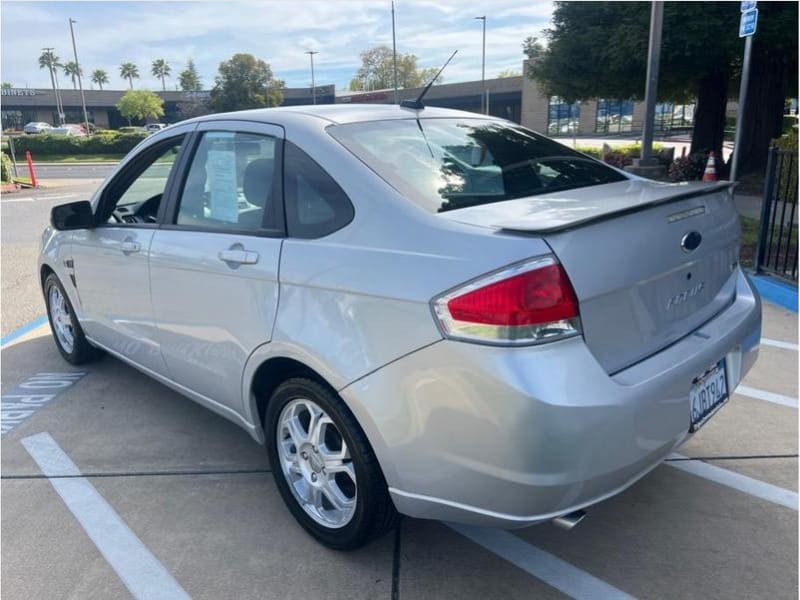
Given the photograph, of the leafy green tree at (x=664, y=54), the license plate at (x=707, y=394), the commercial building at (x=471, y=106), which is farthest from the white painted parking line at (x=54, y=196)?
the commercial building at (x=471, y=106)

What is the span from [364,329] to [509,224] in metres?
0.59

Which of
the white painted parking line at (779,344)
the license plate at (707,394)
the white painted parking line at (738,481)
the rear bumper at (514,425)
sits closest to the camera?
the rear bumper at (514,425)

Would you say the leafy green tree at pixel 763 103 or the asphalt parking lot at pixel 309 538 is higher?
the leafy green tree at pixel 763 103

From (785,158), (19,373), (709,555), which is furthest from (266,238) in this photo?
(785,158)

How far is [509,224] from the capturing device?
A: 6.85ft

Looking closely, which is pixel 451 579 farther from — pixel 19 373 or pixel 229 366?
pixel 19 373

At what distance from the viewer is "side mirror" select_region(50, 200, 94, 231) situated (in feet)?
12.2

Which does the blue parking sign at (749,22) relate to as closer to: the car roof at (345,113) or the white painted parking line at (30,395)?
the car roof at (345,113)

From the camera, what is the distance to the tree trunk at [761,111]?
47.4 ft

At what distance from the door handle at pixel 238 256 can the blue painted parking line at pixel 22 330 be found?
3602 mm

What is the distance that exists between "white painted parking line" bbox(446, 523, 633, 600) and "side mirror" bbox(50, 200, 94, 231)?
267cm

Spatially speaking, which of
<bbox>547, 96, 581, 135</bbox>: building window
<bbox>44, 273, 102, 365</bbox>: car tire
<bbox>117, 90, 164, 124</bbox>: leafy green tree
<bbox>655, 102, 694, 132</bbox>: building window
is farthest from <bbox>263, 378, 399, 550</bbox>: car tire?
<bbox>117, 90, 164, 124</bbox>: leafy green tree

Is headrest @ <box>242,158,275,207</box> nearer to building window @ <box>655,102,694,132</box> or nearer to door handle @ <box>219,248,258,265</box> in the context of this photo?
door handle @ <box>219,248,258,265</box>

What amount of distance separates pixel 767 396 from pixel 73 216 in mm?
4235
